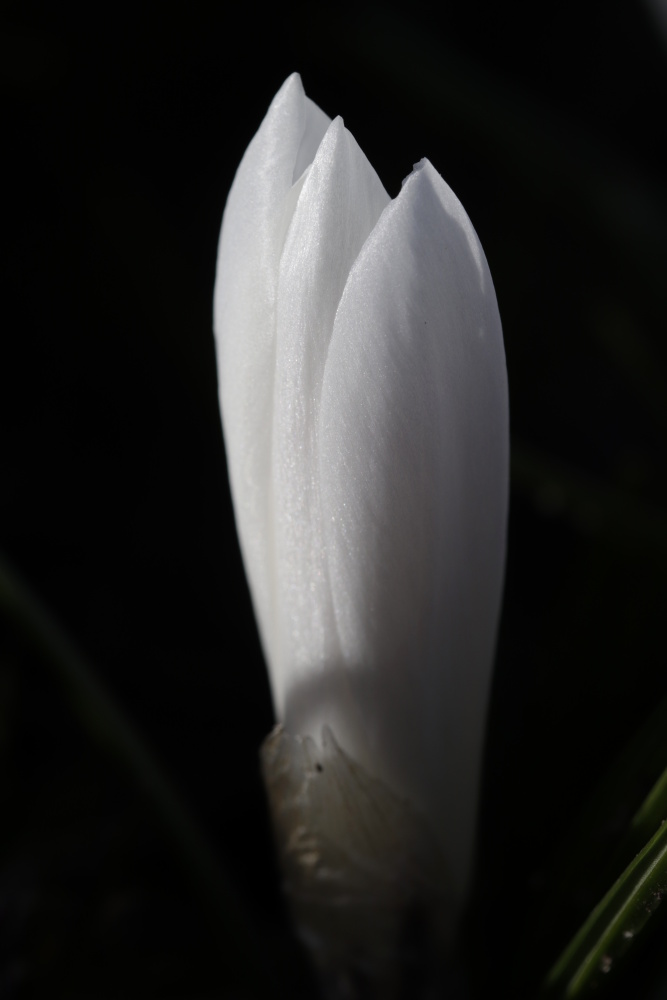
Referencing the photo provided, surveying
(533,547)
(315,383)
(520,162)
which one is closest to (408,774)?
(315,383)

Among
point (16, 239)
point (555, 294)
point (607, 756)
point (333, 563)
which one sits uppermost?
point (16, 239)

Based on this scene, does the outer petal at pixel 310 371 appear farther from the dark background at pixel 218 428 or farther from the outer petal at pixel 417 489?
the dark background at pixel 218 428

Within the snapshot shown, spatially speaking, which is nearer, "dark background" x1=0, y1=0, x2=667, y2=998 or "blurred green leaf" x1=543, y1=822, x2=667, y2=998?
"blurred green leaf" x1=543, y1=822, x2=667, y2=998

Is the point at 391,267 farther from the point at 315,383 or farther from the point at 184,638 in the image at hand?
the point at 184,638

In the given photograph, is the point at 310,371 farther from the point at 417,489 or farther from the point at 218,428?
the point at 218,428

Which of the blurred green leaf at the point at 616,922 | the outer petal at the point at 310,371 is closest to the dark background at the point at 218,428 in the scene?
the blurred green leaf at the point at 616,922

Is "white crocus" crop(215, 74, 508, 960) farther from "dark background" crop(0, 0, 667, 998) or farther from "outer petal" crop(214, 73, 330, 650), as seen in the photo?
"dark background" crop(0, 0, 667, 998)

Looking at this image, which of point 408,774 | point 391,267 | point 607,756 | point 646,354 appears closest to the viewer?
point 391,267

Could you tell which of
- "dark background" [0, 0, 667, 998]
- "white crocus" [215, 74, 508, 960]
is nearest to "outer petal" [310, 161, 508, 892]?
"white crocus" [215, 74, 508, 960]

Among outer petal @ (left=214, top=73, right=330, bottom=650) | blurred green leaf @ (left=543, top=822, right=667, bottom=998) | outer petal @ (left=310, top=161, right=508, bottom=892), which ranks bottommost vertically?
blurred green leaf @ (left=543, top=822, right=667, bottom=998)
